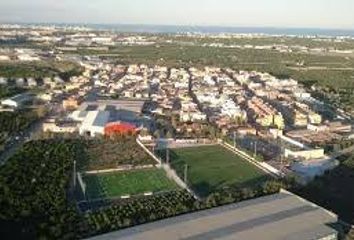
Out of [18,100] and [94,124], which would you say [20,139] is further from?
[18,100]

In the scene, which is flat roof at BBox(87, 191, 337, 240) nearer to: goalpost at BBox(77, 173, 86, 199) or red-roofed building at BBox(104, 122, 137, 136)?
goalpost at BBox(77, 173, 86, 199)

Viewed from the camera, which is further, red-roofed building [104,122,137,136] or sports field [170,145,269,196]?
red-roofed building [104,122,137,136]

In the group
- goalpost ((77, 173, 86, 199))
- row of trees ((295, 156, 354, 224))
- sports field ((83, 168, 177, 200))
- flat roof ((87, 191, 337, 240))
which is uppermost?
flat roof ((87, 191, 337, 240))

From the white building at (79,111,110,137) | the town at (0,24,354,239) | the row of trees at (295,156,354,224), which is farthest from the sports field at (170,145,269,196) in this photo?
the white building at (79,111,110,137)

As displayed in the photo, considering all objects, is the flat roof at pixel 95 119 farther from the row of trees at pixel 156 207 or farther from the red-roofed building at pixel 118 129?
the row of trees at pixel 156 207

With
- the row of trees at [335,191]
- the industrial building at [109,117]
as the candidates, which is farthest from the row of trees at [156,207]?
the industrial building at [109,117]

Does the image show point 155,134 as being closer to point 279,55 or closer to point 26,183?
point 26,183

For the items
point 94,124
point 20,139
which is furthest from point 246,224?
point 94,124

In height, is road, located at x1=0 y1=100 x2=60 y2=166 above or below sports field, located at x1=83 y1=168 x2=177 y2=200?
below
